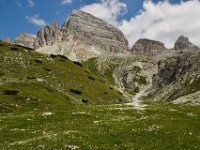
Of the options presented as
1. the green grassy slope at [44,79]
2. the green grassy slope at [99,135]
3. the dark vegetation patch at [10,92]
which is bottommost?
the green grassy slope at [99,135]

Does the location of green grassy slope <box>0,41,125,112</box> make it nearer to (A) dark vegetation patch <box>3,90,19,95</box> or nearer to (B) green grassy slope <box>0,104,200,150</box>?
(A) dark vegetation patch <box>3,90,19,95</box>

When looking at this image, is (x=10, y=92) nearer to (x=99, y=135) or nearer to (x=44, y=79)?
(x=44, y=79)

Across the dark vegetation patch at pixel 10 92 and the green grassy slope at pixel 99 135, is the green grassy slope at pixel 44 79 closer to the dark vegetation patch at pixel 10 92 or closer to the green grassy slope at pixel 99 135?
the dark vegetation patch at pixel 10 92

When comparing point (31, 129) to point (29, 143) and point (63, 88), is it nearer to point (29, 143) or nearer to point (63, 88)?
point (29, 143)

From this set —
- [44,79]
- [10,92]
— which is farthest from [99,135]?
[44,79]

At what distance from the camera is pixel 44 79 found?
11862 centimetres

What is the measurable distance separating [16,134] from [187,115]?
28.5 m

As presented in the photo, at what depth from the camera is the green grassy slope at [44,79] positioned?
10294cm

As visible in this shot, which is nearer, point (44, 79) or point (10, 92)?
point (10, 92)

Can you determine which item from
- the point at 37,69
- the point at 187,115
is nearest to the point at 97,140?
the point at 187,115

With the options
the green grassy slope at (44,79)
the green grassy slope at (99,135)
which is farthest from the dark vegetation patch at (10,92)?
the green grassy slope at (99,135)

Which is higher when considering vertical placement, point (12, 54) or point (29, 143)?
point (12, 54)

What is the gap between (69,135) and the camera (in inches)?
1297

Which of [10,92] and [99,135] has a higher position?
[10,92]
